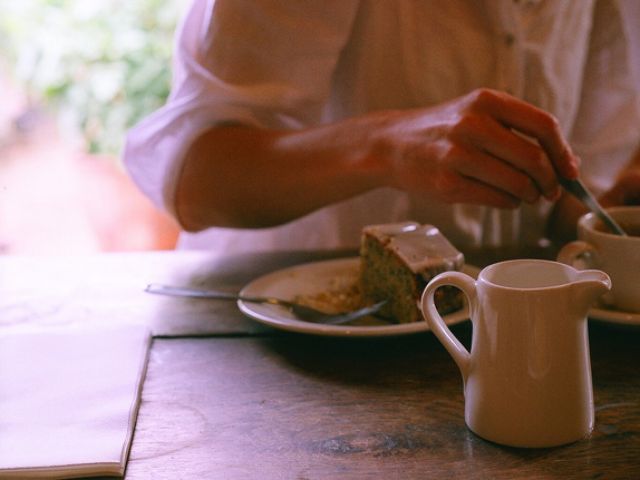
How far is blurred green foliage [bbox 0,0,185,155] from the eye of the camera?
2.95 metres

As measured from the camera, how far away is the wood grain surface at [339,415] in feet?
1.95

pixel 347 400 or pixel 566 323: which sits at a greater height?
pixel 566 323

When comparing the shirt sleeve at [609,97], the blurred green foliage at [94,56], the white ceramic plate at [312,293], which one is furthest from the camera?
the blurred green foliage at [94,56]

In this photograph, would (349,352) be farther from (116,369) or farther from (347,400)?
(116,369)

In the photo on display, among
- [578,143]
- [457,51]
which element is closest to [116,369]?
[457,51]

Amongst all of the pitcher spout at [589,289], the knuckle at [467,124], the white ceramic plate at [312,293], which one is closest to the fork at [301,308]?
the white ceramic plate at [312,293]

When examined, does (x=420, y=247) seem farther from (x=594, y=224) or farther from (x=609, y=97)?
(x=609, y=97)

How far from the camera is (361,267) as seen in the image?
0.98m

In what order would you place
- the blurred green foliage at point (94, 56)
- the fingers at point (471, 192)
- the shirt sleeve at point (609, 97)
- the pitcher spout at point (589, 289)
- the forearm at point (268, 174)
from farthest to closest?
the blurred green foliage at point (94, 56), the shirt sleeve at point (609, 97), the forearm at point (268, 174), the fingers at point (471, 192), the pitcher spout at point (589, 289)

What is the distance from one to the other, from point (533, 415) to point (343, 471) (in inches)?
6.0

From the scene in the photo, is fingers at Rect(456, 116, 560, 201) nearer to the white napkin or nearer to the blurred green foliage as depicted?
the white napkin

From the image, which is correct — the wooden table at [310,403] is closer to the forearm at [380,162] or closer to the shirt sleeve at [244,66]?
the forearm at [380,162]

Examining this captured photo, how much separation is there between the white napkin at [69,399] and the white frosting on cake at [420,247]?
302 mm

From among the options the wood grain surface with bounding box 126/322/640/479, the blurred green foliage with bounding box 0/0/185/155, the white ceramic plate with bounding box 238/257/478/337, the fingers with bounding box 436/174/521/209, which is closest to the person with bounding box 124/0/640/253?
the fingers with bounding box 436/174/521/209
